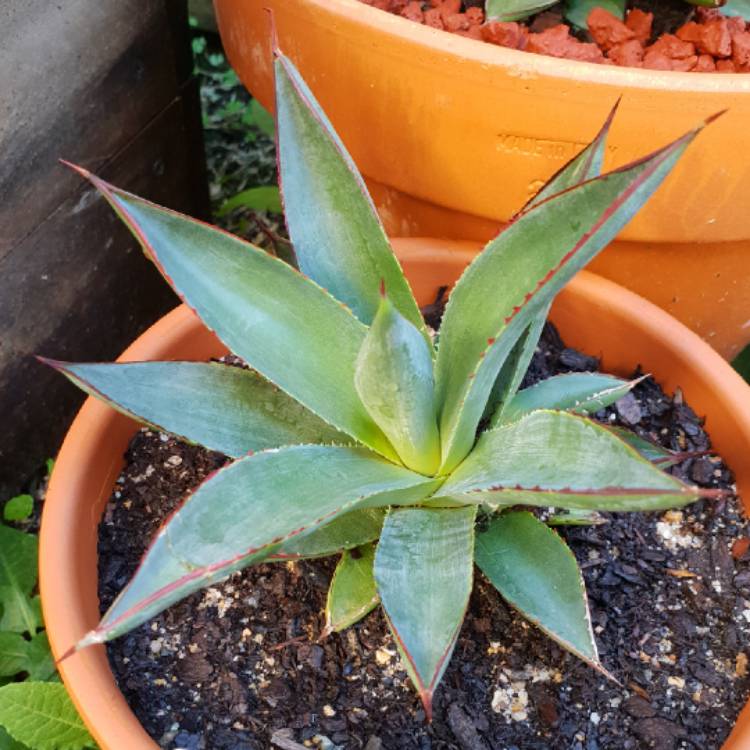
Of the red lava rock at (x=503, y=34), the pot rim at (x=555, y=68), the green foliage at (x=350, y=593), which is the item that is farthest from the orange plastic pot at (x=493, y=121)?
the green foliage at (x=350, y=593)

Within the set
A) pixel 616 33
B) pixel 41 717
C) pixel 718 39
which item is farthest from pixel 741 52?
pixel 41 717

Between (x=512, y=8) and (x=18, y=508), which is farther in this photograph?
(x=18, y=508)

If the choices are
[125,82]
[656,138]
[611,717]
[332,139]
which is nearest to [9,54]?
[125,82]

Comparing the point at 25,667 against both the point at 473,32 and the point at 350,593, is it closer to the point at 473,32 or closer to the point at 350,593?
the point at 350,593

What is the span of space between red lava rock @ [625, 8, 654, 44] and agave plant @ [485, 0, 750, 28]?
15mm

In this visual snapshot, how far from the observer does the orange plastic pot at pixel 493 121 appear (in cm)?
94

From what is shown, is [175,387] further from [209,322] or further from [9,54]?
[9,54]

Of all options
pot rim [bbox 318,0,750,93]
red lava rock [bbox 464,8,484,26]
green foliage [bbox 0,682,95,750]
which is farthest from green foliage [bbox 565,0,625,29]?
green foliage [bbox 0,682,95,750]

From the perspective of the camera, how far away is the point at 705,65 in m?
1.06

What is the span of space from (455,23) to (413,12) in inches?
2.1

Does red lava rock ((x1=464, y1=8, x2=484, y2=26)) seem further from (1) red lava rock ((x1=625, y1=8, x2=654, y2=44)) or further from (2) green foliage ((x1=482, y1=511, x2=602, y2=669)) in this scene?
(2) green foliage ((x1=482, y1=511, x2=602, y2=669))

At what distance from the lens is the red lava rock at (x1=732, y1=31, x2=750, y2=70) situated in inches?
42.0

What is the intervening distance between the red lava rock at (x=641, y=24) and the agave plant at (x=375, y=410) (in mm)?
425

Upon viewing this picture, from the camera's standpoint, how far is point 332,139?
812 mm
